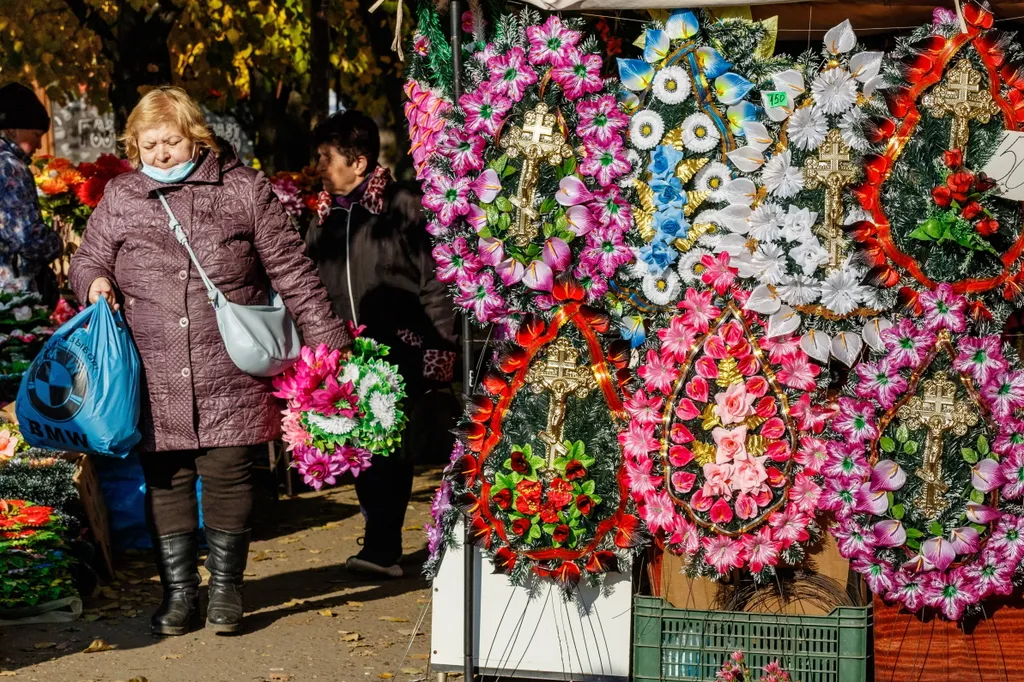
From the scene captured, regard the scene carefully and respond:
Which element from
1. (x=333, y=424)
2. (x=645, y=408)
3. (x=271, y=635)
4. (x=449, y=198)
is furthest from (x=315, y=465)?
(x=645, y=408)

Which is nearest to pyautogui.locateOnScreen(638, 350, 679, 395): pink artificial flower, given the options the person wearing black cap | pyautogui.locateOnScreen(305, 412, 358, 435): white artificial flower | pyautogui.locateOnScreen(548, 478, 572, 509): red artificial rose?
pyautogui.locateOnScreen(548, 478, 572, 509): red artificial rose

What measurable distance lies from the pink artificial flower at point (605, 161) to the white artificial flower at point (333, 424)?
119 centimetres

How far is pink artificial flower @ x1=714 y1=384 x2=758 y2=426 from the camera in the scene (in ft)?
14.7

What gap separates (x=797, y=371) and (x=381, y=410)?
141cm

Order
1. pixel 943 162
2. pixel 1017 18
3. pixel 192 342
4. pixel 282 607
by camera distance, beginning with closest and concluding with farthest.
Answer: pixel 943 162
pixel 1017 18
pixel 192 342
pixel 282 607

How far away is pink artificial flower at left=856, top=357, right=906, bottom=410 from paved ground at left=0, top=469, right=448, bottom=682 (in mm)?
1630

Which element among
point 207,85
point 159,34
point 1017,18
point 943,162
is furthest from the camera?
point 207,85

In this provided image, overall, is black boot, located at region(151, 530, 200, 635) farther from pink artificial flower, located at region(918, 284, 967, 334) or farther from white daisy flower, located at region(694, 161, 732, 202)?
pink artificial flower, located at region(918, 284, 967, 334)

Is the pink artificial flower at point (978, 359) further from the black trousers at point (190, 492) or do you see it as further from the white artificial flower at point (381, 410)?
the black trousers at point (190, 492)

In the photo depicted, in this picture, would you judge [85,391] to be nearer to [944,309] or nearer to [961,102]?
[944,309]

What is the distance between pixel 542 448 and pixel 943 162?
147 cm

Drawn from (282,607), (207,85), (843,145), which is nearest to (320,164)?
(282,607)

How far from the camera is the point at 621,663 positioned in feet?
15.4

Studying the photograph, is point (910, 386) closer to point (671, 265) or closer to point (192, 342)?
point (671, 265)
